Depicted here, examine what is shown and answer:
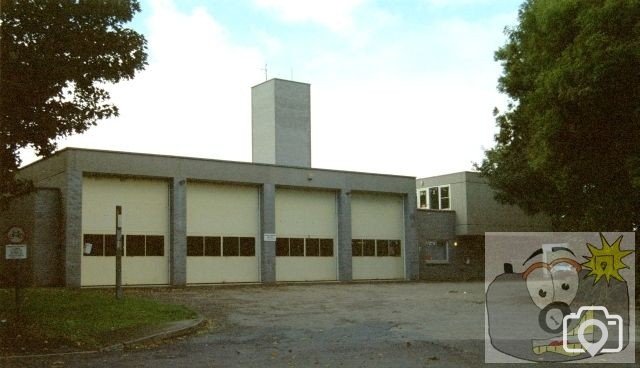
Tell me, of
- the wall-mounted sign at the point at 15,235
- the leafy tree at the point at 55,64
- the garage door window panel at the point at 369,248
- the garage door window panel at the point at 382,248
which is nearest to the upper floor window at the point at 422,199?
the garage door window panel at the point at 382,248

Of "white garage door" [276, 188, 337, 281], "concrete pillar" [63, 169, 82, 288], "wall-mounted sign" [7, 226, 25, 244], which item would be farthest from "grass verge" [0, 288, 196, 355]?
"white garage door" [276, 188, 337, 281]

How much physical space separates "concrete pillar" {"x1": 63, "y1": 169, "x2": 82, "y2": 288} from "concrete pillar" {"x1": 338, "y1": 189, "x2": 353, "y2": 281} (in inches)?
549

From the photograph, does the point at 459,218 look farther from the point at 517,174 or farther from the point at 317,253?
the point at 517,174

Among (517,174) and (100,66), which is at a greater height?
(100,66)

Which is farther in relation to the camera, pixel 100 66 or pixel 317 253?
pixel 317 253

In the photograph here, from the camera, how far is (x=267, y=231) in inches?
1303

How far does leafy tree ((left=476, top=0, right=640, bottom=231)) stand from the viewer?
14703 millimetres

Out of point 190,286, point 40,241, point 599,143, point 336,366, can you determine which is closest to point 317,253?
point 190,286

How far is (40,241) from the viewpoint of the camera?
2805 centimetres

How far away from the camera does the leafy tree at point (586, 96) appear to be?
14.7 meters

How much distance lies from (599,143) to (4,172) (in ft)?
49.0

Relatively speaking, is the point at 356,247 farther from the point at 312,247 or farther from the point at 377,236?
the point at 312,247

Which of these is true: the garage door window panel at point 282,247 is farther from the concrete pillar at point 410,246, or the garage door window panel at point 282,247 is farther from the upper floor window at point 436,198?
the upper floor window at point 436,198

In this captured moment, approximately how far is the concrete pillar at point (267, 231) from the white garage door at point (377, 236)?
17.8 ft
